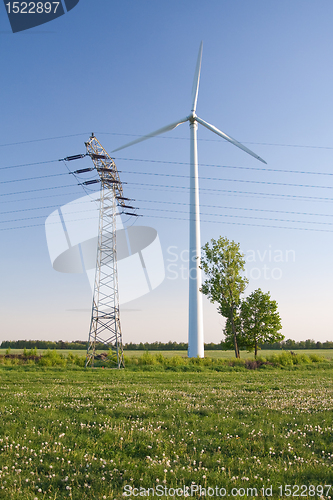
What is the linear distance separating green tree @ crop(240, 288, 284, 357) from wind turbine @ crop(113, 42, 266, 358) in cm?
863

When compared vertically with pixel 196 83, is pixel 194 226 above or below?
below

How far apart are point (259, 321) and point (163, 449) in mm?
35903

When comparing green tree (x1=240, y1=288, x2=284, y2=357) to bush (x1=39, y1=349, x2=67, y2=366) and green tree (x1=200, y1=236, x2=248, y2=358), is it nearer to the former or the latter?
green tree (x1=200, y1=236, x2=248, y2=358)

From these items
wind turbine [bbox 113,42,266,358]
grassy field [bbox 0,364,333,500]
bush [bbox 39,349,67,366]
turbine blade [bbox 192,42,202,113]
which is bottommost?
bush [bbox 39,349,67,366]

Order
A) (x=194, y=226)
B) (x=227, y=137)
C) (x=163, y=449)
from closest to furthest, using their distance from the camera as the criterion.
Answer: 1. (x=163, y=449)
2. (x=194, y=226)
3. (x=227, y=137)

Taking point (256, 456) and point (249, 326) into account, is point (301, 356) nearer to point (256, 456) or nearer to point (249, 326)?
point (249, 326)

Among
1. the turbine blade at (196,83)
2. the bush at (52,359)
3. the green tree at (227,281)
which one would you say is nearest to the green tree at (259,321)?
the green tree at (227,281)

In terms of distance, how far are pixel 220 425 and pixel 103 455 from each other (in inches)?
129

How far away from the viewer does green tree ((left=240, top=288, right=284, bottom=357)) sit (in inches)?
1564

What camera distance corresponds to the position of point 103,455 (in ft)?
20.2

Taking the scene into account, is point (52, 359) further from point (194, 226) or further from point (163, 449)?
point (163, 449)

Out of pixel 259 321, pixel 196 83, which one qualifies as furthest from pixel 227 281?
pixel 196 83

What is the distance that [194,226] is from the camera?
3597 centimetres

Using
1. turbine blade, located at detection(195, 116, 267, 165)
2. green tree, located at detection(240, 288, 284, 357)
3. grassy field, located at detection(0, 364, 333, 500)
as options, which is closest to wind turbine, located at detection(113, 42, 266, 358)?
turbine blade, located at detection(195, 116, 267, 165)
